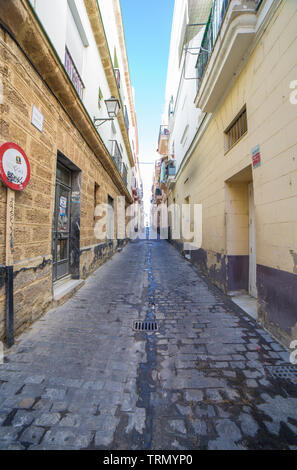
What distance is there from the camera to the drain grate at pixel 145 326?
2.92 metres

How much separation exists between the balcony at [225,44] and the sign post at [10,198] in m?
3.89

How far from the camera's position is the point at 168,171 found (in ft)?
42.8

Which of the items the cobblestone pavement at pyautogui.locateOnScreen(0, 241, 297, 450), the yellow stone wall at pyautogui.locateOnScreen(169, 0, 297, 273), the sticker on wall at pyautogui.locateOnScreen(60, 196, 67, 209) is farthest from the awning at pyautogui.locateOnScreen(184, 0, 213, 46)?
the cobblestone pavement at pyautogui.locateOnScreen(0, 241, 297, 450)

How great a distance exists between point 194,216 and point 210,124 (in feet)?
10.1

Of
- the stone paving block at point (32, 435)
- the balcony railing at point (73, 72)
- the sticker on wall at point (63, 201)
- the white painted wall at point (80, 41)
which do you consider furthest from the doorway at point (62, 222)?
the stone paving block at point (32, 435)

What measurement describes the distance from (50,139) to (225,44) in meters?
3.54

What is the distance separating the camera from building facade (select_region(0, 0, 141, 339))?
2521 mm

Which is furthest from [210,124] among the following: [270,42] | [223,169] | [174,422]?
[174,422]

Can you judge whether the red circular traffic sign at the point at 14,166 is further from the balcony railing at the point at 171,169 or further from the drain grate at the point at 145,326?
the balcony railing at the point at 171,169

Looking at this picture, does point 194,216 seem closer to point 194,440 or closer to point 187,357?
point 187,357

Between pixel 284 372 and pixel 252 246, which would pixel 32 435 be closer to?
pixel 284 372

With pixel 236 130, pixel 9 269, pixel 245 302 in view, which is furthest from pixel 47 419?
pixel 236 130

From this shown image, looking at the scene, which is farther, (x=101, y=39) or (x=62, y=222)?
(x=101, y=39)

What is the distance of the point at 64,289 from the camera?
4.12 metres
